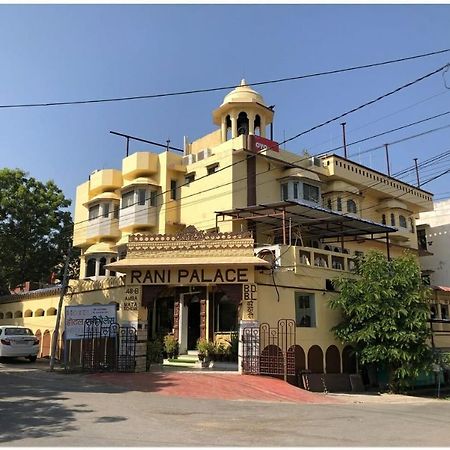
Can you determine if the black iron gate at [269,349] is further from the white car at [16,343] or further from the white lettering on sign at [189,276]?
the white car at [16,343]

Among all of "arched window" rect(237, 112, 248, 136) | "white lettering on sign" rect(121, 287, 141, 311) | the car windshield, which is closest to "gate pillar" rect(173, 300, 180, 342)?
"white lettering on sign" rect(121, 287, 141, 311)

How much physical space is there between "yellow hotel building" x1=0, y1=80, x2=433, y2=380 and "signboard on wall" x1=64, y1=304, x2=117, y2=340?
582mm

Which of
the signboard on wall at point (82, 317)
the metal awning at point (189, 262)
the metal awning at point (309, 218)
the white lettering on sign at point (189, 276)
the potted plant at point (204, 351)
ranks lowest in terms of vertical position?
the potted plant at point (204, 351)

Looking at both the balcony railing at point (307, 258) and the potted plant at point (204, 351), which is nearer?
the balcony railing at point (307, 258)

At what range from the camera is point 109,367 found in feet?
57.3

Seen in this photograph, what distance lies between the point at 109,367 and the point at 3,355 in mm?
6082

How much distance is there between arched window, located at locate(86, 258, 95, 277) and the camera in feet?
94.5

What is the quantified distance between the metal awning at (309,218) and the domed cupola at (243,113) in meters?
7.67

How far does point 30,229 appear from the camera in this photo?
30.9m

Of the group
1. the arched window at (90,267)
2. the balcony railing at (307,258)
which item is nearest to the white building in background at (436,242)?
the balcony railing at (307,258)

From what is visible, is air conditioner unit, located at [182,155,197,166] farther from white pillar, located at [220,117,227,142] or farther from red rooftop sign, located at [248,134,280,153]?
red rooftop sign, located at [248,134,280,153]

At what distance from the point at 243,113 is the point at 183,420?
71.5 ft

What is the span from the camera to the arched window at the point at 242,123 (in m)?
29.0

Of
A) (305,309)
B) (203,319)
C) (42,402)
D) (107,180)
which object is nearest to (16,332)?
(203,319)
